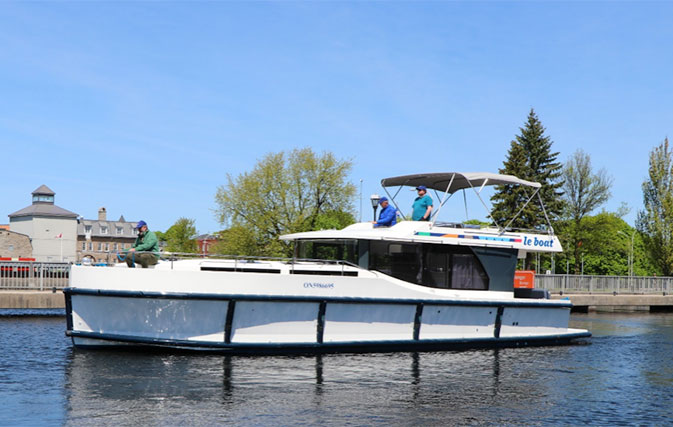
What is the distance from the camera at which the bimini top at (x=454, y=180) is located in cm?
1805

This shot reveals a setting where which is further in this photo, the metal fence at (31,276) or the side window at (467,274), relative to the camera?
the metal fence at (31,276)

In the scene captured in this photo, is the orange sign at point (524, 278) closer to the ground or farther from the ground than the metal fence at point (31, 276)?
farther from the ground

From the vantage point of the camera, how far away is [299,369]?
14000mm

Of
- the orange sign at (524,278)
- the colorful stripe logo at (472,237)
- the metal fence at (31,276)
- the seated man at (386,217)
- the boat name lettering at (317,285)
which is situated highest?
the seated man at (386,217)

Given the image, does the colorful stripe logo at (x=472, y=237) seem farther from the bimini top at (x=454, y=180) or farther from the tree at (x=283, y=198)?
the tree at (x=283, y=198)

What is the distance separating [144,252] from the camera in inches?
604

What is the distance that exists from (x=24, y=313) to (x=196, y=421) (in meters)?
17.9

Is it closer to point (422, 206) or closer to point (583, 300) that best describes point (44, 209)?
point (583, 300)

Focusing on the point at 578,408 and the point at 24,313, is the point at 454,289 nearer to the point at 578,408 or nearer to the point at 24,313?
the point at 578,408

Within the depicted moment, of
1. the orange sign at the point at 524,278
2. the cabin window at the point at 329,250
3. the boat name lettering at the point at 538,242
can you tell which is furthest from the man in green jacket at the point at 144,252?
the orange sign at the point at 524,278

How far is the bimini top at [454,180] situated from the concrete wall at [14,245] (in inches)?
3062

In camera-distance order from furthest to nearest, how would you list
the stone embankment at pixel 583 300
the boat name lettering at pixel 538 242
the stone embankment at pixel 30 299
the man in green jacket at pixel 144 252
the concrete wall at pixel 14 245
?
the concrete wall at pixel 14 245 < the stone embankment at pixel 583 300 < the stone embankment at pixel 30 299 < the boat name lettering at pixel 538 242 < the man in green jacket at pixel 144 252

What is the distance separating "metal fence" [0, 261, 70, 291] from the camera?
85.1ft

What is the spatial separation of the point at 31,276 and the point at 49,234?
77.1m
